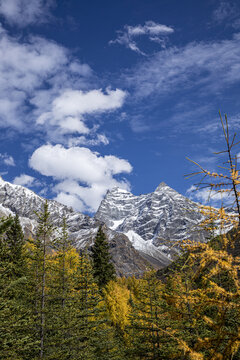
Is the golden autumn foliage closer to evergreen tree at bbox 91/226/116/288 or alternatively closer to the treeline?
evergreen tree at bbox 91/226/116/288

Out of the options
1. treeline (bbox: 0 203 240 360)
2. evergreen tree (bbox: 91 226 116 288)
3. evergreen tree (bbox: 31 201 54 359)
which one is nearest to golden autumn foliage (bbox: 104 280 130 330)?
evergreen tree (bbox: 91 226 116 288)

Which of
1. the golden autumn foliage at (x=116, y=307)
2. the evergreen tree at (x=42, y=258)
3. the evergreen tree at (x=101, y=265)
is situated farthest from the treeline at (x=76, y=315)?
the evergreen tree at (x=101, y=265)

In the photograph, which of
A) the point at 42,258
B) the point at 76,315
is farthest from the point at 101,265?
the point at 42,258

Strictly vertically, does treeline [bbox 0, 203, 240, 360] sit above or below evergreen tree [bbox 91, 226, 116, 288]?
below

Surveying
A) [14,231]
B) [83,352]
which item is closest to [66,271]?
[83,352]

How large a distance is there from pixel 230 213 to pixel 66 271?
16.9m

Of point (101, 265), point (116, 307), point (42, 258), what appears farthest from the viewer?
point (101, 265)

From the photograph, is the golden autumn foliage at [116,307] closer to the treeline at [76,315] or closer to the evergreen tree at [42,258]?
the treeline at [76,315]

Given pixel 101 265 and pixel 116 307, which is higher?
pixel 101 265

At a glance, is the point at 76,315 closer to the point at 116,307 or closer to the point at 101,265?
the point at 116,307

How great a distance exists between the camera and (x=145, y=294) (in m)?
15.8

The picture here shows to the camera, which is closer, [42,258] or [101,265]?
[42,258]

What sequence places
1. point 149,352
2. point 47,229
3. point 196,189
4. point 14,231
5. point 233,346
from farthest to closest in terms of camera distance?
1. point 14,231
2. point 47,229
3. point 149,352
4. point 196,189
5. point 233,346

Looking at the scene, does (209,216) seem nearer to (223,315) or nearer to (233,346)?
(223,315)
